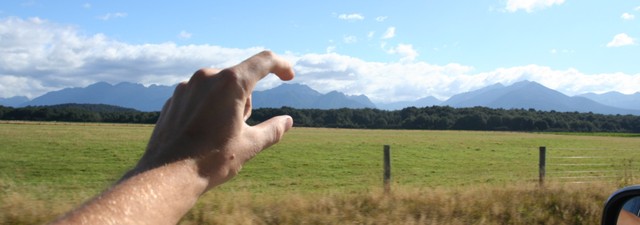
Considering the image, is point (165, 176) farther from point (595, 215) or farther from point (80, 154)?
point (80, 154)

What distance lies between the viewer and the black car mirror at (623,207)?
251 centimetres

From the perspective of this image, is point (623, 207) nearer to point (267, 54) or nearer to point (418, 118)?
point (267, 54)

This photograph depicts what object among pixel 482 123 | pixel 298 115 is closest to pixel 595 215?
pixel 298 115

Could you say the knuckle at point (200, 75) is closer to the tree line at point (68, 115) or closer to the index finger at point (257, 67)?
the index finger at point (257, 67)

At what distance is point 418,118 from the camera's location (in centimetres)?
11306

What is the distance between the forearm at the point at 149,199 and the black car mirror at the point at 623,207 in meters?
2.18

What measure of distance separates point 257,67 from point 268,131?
0.71 ft

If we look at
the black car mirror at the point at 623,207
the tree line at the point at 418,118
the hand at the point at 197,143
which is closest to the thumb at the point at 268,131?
the hand at the point at 197,143

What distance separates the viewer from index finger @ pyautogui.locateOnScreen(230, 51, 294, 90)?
134cm

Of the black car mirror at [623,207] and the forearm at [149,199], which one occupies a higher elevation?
the forearm at [149,199]

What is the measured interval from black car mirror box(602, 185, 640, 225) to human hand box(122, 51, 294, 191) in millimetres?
2032

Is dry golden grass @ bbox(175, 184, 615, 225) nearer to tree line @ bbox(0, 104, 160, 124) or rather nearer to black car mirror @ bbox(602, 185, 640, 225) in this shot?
black car mirror @ bbox(602, 185, 640, 225)

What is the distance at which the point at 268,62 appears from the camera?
1.38m

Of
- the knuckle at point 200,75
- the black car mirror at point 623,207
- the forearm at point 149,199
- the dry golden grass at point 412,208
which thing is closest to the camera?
the forearm at point 149,199
